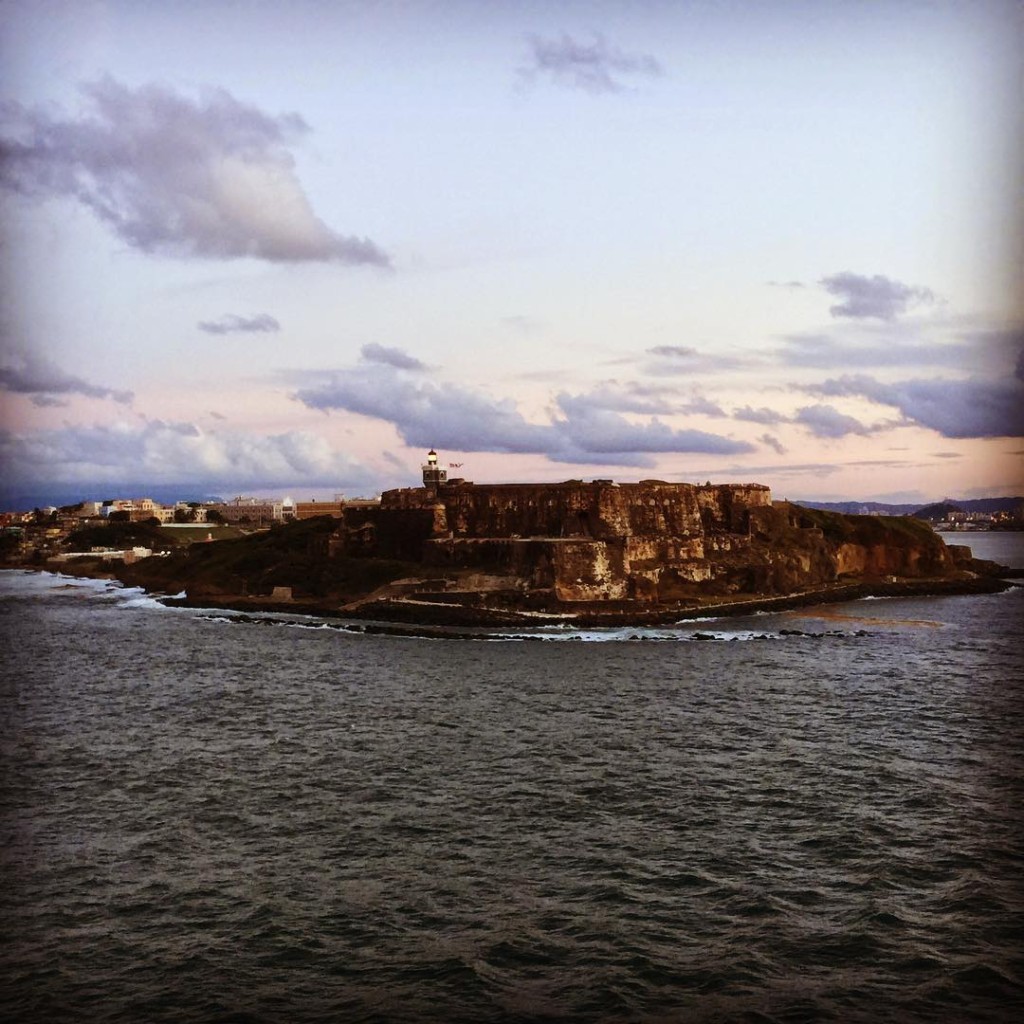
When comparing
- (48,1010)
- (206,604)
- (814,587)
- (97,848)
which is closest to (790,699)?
(97,848)

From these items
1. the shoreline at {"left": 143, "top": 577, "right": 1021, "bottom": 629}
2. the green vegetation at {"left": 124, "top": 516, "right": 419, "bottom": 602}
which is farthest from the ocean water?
the green vegetation at {"left": 124, "top": 516, "right": 419, "bottom": 602}

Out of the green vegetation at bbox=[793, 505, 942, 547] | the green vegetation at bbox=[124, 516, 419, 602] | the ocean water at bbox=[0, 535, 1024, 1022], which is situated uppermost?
the green vegetation at bbox=[793, 505, 942, 547]

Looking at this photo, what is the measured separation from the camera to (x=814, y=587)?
9075 cm

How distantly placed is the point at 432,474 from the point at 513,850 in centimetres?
7725

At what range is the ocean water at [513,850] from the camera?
17.7m

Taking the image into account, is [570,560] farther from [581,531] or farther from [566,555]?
[581,531]

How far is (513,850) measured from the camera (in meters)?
24.0

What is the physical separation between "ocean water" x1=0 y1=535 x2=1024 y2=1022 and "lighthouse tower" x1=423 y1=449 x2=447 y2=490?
52.4 metres

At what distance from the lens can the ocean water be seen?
17.7 m

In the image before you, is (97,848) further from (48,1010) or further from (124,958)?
(48,1010)

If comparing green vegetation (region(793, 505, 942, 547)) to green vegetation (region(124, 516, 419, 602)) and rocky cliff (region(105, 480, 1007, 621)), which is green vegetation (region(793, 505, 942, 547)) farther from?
green vegetation (region(124, 516, 419, 602))

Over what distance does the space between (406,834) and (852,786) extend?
13.3 metres

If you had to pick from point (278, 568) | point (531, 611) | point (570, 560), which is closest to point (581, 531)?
point (570, 560)

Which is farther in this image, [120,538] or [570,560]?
[120,538]
